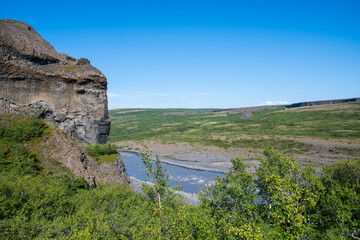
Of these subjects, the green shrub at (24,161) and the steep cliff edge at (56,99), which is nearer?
the green shrub at (24,161)

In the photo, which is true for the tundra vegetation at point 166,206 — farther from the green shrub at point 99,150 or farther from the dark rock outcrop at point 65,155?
the green shrub at point 99,150

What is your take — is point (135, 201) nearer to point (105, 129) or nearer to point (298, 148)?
point (105, 129)

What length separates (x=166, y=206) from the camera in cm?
1436

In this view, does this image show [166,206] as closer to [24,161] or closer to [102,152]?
[24,161]

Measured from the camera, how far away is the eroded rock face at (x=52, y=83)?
2477 cm

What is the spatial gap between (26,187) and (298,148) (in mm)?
74327

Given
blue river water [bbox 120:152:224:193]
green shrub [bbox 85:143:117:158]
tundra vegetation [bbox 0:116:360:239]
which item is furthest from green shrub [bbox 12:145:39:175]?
blue river water [bbox 120:152:224:193]

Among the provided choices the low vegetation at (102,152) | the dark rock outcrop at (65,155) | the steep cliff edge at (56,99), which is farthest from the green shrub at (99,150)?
the dark rock outcrop at (65,155)

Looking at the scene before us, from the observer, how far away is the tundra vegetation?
35.6ft

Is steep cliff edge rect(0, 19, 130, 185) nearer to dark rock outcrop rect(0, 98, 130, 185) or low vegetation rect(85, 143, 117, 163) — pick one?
dark rock outcrop rect(0, 98, 130, 185)

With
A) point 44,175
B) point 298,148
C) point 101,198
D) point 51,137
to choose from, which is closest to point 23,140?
point 51,137

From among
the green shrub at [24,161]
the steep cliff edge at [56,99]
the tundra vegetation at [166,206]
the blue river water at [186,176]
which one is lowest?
the blue river water at [186,176]

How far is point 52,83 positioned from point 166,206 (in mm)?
23985

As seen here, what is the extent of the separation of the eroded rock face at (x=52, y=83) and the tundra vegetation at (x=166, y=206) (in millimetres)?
4579
